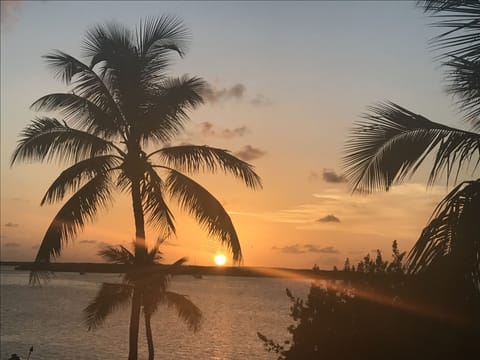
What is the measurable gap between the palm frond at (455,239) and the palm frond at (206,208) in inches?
309

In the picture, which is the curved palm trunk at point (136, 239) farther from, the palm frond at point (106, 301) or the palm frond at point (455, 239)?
the palm frond at point (455, 239)

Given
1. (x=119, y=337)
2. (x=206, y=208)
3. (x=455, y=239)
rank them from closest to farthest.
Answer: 1. (x=455, y=239)
2. (x=206, y=208)
3. (x=119, y=337)

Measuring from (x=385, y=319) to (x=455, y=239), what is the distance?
2.61 metres

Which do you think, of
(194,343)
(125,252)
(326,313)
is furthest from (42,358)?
(326,313)

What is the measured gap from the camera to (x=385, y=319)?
401 inches

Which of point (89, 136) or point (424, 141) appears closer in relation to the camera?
point (424, 141)

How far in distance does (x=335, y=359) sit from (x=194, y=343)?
57.3 m

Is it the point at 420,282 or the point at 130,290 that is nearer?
the point at 420,282

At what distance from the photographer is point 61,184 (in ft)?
51.4

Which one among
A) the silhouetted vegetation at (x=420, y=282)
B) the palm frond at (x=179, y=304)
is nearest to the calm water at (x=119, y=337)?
the palm frond at (x=179, y=304)

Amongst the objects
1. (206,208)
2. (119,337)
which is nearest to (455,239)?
(206,208)

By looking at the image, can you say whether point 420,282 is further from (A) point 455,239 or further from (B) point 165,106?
(B) point 165,106

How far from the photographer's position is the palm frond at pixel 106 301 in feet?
57.5

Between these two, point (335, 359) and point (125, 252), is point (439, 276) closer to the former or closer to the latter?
point (335, 359)
